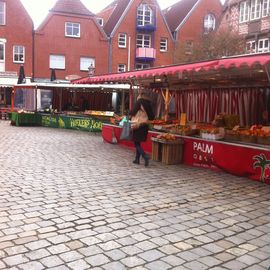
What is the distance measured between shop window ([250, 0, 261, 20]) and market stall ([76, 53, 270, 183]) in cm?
1774

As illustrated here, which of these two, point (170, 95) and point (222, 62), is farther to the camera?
point (170, 95)

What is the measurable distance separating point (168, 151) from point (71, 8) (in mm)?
30141

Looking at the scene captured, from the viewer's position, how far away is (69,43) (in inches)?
1384

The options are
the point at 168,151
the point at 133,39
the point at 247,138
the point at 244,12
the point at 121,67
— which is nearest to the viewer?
the point at 247,138

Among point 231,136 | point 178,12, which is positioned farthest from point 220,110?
point 178,12

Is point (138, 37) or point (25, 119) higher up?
point (138, 37)

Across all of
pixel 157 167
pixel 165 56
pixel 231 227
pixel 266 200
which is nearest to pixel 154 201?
pixel 231 227

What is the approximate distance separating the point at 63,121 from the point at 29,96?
45.1 ft

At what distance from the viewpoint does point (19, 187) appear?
6.43 meters

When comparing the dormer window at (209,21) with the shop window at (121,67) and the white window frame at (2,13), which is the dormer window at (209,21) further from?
the white window frame at (2,13)

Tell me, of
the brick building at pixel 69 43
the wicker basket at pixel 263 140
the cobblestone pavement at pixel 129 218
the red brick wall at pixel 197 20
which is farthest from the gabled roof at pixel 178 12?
the cobblestone pavement at pixel 129 218

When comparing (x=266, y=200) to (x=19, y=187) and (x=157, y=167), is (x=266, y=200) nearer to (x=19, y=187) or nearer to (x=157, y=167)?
(x=157, y=167)

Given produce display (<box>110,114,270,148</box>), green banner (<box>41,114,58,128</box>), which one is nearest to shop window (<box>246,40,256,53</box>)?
green banner (<box>41,114,58,128</box>)

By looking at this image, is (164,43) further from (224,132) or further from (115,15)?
(224,132)
